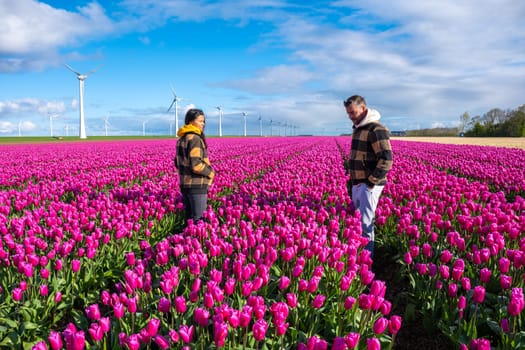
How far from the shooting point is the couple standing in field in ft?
18.4

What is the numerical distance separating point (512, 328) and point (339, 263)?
1.57 metres

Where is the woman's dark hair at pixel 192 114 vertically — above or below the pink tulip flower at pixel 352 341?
above

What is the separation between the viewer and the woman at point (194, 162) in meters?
6.06

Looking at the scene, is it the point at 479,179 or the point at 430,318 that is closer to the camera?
the point at 430,318

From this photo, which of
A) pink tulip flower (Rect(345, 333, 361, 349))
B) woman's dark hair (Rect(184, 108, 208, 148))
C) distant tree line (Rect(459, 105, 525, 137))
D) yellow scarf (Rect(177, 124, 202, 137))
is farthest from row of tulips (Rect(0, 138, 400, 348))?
distant tree line (Rect(459, 105, 525, 137))

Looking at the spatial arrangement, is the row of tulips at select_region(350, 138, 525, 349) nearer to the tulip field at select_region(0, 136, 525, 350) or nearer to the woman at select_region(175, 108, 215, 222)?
the tulip field at select_region(0, 136, 525, 350)

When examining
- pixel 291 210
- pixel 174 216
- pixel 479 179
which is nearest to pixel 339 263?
pixel 291 210

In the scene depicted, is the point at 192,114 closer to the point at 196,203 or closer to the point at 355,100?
the point at 196,203

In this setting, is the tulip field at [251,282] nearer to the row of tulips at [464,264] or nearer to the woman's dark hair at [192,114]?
the row of tulips at [464,264]

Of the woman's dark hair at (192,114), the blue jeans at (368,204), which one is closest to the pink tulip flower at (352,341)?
the blue jeans at (368,204)

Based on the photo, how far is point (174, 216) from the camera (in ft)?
24.4

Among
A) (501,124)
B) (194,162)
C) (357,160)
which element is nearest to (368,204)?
(357,160)

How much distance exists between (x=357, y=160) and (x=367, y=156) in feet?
0.53

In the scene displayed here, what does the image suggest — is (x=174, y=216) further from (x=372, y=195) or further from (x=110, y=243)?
(x=372, y=195)
